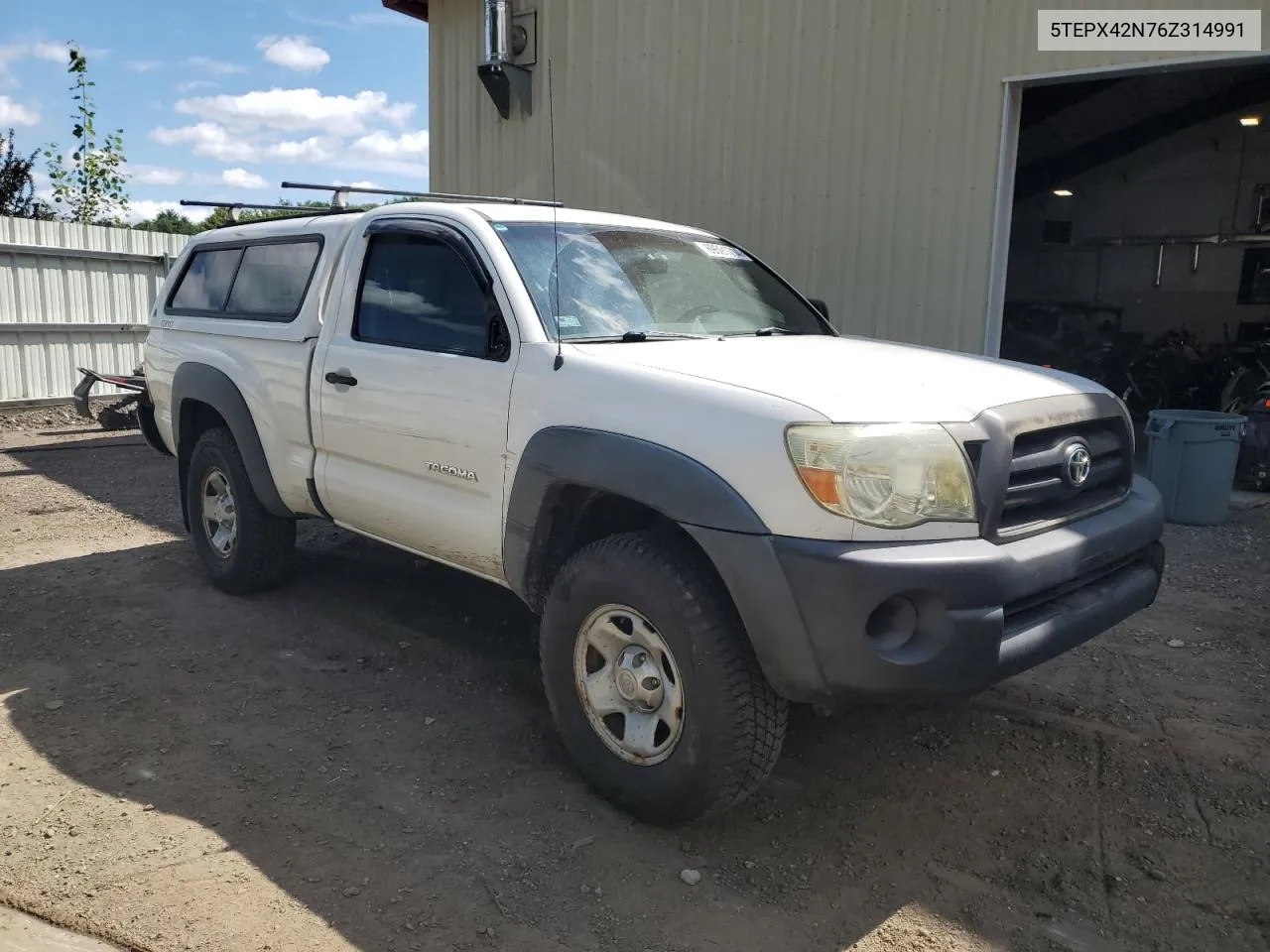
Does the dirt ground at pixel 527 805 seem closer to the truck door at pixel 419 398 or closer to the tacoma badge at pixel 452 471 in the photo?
the truck door at pixel 419 398

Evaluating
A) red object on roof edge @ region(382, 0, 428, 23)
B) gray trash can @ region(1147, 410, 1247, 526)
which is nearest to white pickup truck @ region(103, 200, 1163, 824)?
gray trash can @ region(1147, 410, 1247, 526)

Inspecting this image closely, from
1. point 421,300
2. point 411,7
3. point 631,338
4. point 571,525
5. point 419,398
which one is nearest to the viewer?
point 571,525

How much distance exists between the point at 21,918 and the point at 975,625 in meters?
2.79

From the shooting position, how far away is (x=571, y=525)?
11.7 feet

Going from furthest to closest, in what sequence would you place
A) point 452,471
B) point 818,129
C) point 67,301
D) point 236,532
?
point 67,301
point 818,129
point 236,532
point 452,471

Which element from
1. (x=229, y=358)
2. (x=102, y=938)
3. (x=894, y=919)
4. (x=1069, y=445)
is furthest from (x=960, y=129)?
(x=102, y=938)

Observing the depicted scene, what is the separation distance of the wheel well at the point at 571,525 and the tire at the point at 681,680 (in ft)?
0.62

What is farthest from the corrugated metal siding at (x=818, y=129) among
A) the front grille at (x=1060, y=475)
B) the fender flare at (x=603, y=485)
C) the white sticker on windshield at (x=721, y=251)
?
the fender flare at (x=603, y=485)

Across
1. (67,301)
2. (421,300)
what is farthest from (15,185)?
(421,300)

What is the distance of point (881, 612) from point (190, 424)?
4451 millimetres

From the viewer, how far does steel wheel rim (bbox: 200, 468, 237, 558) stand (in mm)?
5535

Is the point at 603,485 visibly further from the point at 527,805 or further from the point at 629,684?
the point at 527,805

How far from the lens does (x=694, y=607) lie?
2.98m

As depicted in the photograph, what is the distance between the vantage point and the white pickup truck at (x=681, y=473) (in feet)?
9.14
